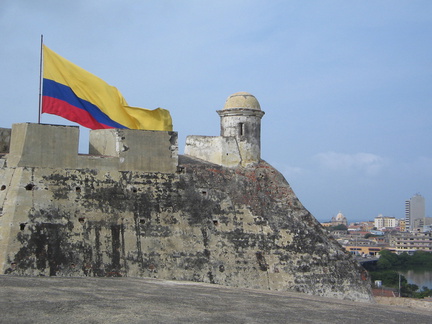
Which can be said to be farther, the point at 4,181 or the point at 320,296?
the point at 320,296

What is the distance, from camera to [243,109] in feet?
54.4

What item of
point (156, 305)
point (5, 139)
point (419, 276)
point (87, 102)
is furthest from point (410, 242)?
point (156, 305)

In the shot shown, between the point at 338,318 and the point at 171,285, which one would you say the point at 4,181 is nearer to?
the point at 171,285

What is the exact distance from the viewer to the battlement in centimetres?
1337

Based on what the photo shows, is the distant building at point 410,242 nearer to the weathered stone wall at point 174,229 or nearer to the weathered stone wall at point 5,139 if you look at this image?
the weathered stone wall at point 174,229

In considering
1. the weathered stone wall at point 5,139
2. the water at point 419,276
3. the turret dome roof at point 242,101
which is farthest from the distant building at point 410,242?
the weathered stone wall at point 5,139

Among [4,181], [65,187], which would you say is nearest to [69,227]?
[65,187]

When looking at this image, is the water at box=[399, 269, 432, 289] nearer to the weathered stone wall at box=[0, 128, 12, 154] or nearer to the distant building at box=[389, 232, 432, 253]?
the distant building at box=[389, 232, 432, 253]

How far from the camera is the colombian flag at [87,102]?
47.4 ft

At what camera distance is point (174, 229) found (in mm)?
14367

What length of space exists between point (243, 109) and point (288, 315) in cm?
730

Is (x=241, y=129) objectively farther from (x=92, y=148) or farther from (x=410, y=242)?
(x=410, y=242)

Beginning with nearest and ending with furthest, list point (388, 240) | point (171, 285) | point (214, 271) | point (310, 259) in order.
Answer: point (171, 285) < point (214, 271) < point (310, 259) < point (388, 240)

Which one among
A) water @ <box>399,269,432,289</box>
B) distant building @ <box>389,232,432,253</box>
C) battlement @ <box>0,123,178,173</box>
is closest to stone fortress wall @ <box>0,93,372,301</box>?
battlement @ <box>0,123,178,173</box>
